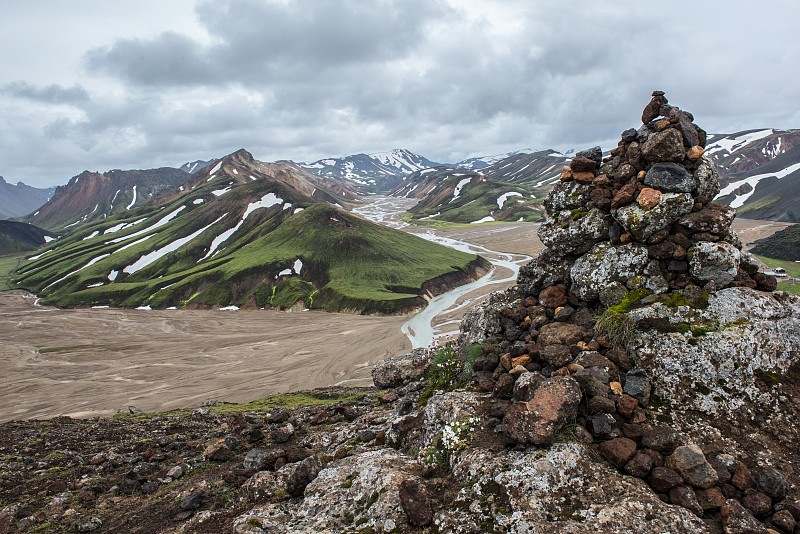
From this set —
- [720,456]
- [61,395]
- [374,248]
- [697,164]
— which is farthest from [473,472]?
[374,248]

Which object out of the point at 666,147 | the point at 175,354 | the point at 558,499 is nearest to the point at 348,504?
the point at 558,499

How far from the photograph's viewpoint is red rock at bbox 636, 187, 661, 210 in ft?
41.6

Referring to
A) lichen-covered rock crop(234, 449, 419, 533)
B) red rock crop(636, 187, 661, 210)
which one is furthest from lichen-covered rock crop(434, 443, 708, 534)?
red rock crop(636, 187, 661, 210)

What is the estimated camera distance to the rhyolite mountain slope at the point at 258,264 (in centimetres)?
11344

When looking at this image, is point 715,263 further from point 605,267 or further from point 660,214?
point 605,267

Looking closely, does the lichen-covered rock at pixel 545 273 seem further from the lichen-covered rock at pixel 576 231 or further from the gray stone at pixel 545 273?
the lichen-covered rock at pixel 576 231

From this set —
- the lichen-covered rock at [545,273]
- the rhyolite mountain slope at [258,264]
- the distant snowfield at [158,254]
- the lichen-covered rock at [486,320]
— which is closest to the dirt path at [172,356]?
the rhyolite mountain slope at [258,264]

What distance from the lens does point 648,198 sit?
503 inches

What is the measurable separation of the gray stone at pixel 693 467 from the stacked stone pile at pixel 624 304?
0.02m

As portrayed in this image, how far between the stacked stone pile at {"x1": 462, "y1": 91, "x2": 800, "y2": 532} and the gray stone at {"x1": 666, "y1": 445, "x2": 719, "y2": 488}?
2 centimetres

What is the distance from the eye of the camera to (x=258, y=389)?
5434 cm

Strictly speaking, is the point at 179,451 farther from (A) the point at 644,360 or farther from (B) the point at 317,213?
(B) the point at 317,213

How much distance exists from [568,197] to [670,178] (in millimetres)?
3498

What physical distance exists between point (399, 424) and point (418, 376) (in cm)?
736
